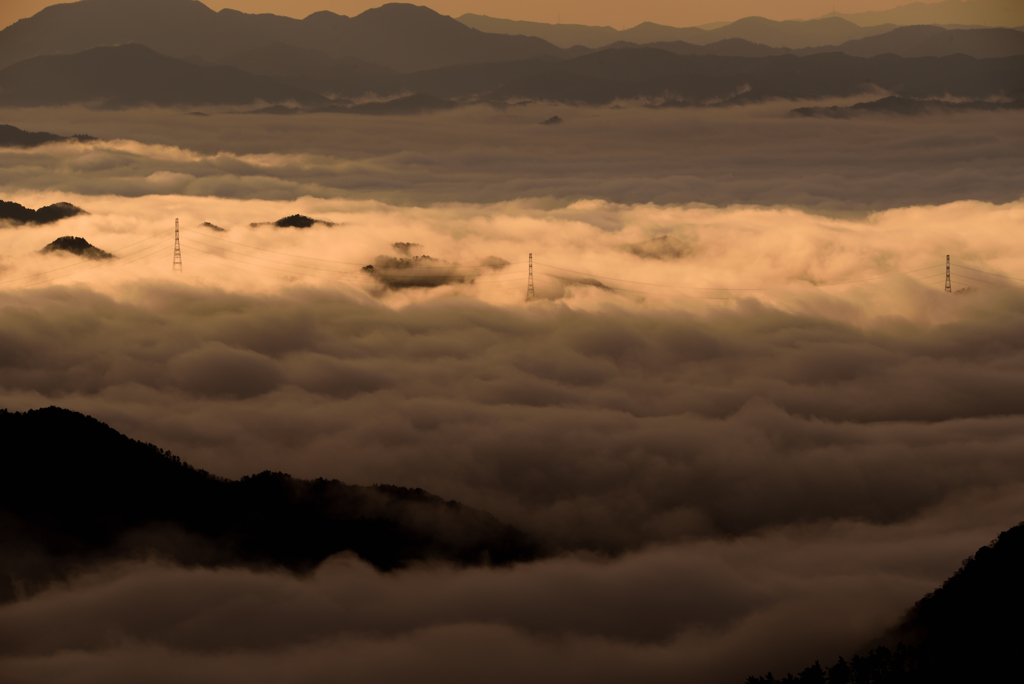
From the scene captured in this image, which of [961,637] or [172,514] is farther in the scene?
[172,514]

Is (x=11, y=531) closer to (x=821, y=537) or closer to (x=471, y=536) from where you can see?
(x=471, y=536)

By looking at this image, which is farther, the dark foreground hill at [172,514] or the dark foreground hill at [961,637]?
the dark foreground hill at [172,514]

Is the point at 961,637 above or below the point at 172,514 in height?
below

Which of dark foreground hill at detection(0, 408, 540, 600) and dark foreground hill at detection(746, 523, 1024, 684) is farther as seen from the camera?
dark foreground hill at detection(0, 408, 540, 600)
